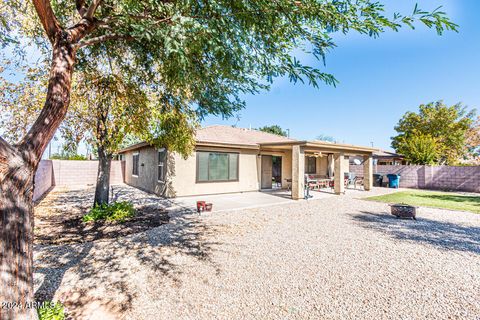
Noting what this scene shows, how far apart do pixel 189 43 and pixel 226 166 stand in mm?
9740

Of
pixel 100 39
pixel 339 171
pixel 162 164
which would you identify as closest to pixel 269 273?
pixel 100 39

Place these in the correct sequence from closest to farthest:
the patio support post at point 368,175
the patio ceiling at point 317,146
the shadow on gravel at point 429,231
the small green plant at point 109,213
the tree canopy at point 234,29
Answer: the tree canopy at point 234,29 → the shadow on gravel at point 429,231 → the small green plant at point 109,213 → the patio ceiling at point 317,146 → the patio support post at point 368,175

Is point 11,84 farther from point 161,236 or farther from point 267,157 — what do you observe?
point 267,157

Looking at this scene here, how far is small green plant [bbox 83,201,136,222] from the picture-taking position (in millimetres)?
6922

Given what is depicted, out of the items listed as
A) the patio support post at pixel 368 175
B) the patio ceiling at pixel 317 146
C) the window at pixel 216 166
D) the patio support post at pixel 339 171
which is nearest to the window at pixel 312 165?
the patio support post at pixel 368 175

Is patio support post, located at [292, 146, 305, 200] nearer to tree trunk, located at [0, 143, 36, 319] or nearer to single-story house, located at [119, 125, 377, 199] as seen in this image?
single-story house, located at [119, 125, 377, 199]

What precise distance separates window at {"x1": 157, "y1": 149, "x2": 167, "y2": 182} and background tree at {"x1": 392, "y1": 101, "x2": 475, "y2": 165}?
79.7ft

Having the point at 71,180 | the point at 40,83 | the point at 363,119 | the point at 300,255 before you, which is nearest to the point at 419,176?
the point at 363,119

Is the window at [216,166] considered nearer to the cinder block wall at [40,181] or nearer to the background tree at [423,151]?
the cinder block wall at [40,181]

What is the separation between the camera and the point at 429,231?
629 centimetres

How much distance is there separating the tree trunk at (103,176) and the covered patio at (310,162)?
7.92 m

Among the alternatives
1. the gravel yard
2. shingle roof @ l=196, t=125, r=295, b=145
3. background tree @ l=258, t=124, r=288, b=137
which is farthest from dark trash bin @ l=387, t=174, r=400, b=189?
background tree @ l=258, t=124, r=288, b=137

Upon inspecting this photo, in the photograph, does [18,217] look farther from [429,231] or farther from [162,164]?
[162,164]

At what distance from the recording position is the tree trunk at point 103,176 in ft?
A: 23.9
